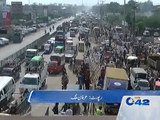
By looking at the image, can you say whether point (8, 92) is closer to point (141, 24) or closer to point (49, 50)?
point (49, 50)

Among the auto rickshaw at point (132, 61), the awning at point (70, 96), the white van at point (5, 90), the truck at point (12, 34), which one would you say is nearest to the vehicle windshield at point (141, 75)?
the auto rickshaw at point (132, 61)

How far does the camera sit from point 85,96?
10.1 m

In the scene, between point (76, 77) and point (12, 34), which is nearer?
point (76, 77)

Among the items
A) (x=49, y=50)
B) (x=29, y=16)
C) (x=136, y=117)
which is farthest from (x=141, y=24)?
(x=136, y=117)

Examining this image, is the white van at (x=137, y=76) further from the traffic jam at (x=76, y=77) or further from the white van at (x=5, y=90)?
the white van at (x=5, y=90)

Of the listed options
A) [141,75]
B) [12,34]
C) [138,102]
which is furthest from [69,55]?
[138,102]

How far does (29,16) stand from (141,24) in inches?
1555

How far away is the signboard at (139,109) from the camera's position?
4.77 m

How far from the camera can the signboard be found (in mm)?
4766

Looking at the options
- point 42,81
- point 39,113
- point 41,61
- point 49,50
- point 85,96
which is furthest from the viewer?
point 49,50

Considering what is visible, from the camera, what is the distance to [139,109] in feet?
15.7

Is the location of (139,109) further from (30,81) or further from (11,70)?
(11,70)

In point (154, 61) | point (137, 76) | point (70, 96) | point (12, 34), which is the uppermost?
point (70, 96)

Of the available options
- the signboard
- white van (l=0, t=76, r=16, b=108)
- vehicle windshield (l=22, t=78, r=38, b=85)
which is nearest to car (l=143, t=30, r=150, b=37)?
vehicle windshield (l=22, t=78, r=38, b=85)
